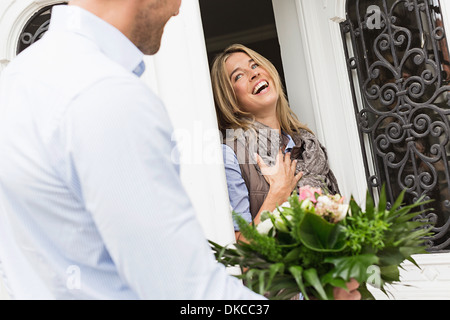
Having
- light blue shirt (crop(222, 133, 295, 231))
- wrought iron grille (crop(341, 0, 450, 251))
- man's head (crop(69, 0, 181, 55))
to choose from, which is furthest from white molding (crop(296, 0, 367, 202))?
man's head (crop(69, 0, 181, 55))

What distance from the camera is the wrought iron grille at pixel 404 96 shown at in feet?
8.61

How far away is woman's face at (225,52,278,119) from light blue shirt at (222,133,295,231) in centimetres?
30

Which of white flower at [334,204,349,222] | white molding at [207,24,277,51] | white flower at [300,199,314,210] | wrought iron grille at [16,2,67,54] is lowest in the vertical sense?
white flower at [334,204,349,222]

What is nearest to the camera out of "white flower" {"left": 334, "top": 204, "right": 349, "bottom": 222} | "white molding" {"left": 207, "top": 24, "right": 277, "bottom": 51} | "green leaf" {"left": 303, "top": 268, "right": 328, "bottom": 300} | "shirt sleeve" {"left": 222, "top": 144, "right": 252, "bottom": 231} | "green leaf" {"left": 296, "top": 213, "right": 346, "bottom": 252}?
"green leaf" {"left": 303, "top": 268, "right": 328, "bottom": 300}

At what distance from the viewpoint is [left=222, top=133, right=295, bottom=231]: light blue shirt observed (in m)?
2.61

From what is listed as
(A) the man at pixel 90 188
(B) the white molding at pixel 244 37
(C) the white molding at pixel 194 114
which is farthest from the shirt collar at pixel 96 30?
(B) the white molding at pixel 244 37

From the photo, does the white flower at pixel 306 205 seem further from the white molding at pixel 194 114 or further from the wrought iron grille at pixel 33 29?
the wrought iron grille at pixel 33 29

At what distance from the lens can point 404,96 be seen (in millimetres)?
2732

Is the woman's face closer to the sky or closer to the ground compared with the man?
closer to the sky

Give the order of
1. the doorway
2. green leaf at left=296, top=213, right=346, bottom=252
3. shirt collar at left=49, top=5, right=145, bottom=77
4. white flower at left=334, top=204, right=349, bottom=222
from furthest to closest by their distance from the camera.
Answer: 1. the doorway
2. white flower at left=334, top=204, right=349, bottom=222
3. green leaf at left=296, top=213, right=346, bottom=252
4. shirt collar at left=49, top=5, right=145, bottom=77

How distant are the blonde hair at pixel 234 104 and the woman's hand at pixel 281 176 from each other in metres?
0.23

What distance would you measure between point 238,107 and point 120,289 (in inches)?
83.0

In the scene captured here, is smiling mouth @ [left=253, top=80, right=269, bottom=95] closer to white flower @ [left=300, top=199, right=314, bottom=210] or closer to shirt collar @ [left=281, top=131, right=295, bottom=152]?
shirt collar @ [left=281, top=131, right=295, bottom=152]
